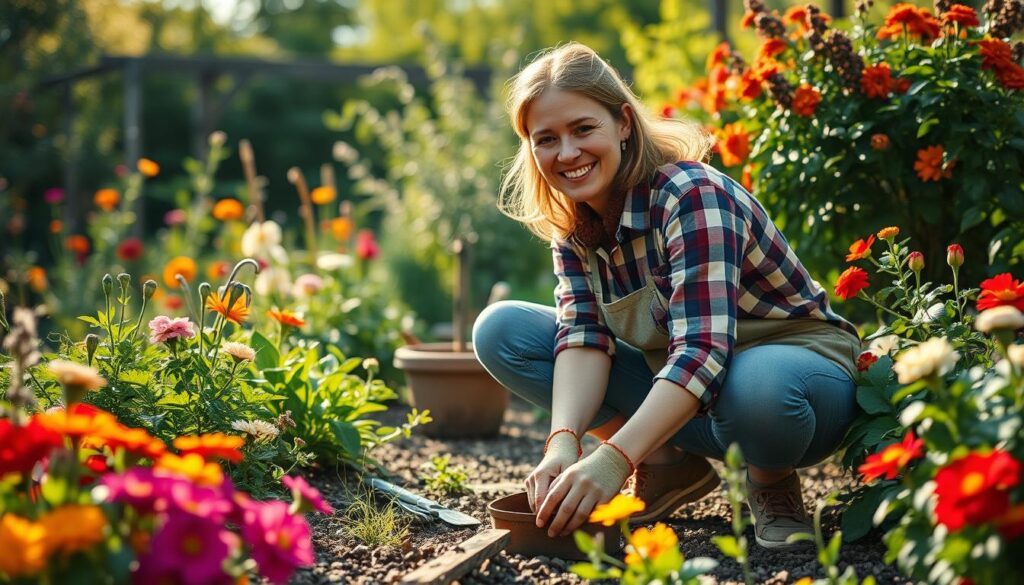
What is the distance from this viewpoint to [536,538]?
6.27 ft

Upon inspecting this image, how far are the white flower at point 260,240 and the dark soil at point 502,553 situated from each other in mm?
1367

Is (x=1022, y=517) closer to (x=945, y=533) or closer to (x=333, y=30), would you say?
(x=945, y=533)

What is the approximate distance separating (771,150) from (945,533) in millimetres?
1542

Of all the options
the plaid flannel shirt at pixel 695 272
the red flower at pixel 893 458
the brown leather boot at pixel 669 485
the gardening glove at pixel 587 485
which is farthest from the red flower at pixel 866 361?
the red flower at pixel 893 458

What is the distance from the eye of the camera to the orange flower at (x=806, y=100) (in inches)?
97.4

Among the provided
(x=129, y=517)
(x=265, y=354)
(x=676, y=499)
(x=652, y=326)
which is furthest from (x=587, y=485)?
(x=265, y=354)

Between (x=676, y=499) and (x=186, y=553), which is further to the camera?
(x=676, y=499)

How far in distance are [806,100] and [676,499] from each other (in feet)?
3.39

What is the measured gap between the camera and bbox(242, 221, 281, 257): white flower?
158 inches

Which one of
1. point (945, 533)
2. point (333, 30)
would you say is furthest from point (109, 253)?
point (333, 30)

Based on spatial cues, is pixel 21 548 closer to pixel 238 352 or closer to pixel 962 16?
pixel 238 352

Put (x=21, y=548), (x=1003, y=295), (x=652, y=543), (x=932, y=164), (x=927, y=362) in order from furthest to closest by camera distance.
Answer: (x=932, y=164) → (x=1003, y=295) → (x=652, y=543) → (x=927, y=362) → (x=21, y=548)

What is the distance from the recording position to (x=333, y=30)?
21609 mm

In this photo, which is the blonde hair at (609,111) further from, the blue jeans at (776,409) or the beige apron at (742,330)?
the blue jeans at (776,409)
